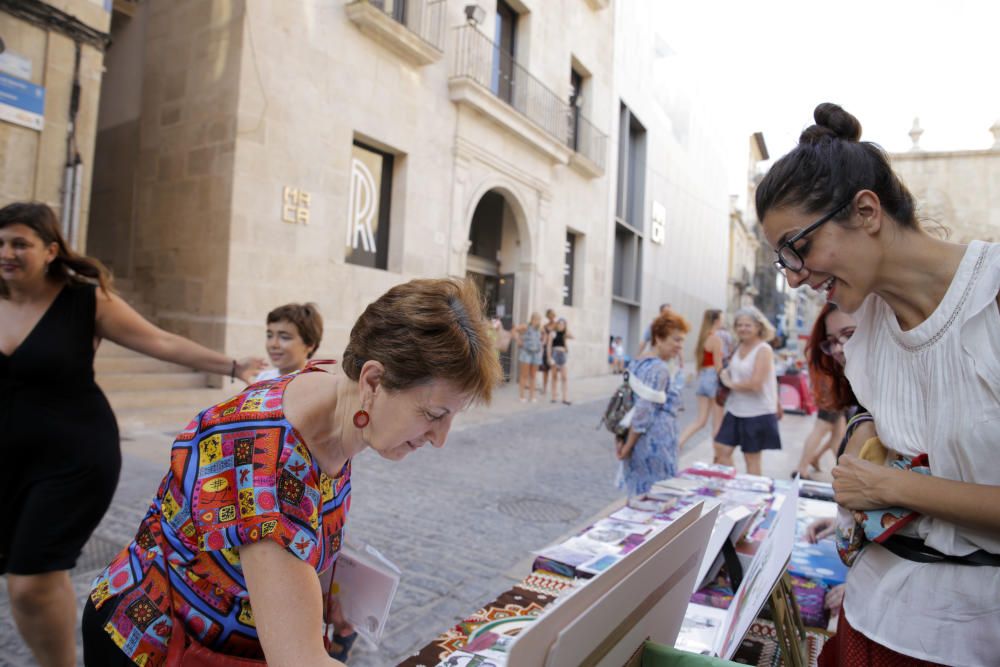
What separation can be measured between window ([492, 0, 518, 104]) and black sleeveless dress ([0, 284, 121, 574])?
534 inches

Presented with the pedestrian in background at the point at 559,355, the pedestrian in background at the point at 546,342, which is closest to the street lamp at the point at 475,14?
the pedestrian in background at the point at 546,342

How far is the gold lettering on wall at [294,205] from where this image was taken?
29.3 feet

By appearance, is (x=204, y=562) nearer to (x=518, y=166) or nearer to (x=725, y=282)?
(x=518, y=166)

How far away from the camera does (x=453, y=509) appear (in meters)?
5.09

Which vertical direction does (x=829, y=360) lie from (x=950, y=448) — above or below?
above

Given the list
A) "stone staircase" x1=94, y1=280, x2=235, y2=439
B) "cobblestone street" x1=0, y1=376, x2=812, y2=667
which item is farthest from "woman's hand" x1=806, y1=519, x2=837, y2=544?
"stone staircase" x1=94, y1=280, x2=235, y2=439

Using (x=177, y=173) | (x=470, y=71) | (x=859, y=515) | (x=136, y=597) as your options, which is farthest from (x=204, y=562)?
(x=470, y=71)

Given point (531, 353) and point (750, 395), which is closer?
point (750, 395)

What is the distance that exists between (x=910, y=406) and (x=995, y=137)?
29553mm

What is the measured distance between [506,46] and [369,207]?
6772 millimetres

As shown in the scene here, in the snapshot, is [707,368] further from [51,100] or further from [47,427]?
[51,100]

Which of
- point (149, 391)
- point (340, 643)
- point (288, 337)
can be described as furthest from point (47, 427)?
point (149, 391)

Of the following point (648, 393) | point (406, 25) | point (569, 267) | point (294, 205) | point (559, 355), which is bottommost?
point (648, 393)

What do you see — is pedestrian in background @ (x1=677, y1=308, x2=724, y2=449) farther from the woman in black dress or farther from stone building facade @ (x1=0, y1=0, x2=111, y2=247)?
stone building facade @ (x1=0, y1=0, x2=111, y2=247)
